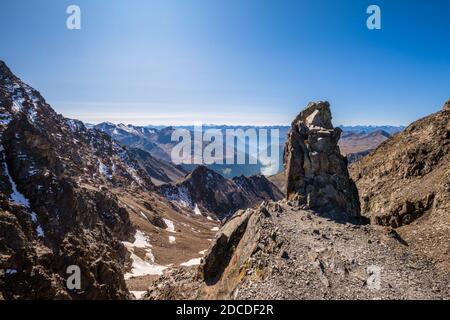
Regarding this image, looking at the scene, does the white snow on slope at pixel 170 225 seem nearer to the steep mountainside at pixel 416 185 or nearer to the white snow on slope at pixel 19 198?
the white snow on slope at pixel 19 198

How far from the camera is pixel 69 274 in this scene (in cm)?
4762

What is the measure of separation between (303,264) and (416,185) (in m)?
32.2

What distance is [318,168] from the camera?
3988 cm

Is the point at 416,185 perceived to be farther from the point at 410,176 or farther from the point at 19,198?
the point at 19,198

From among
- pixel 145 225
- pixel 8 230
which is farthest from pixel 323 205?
pixel 145 225

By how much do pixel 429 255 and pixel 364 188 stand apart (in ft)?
110

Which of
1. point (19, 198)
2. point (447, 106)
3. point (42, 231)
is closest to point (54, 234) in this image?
point (42, 231)

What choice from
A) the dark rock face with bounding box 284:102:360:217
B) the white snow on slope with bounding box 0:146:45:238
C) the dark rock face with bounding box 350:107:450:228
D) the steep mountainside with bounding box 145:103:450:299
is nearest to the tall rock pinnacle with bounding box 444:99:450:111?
the dark rock face with bounding box 350:107:450:228

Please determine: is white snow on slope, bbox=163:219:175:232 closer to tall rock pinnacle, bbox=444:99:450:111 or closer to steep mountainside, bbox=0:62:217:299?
steep mountainside, bbox=0:62:217:299

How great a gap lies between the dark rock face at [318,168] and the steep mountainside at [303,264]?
1.95 meters

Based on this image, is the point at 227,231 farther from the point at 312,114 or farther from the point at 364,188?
the point at 364,188

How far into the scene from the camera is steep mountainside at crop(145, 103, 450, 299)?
23.0 metres

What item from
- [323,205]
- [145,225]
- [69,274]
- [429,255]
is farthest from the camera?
[145,225]
